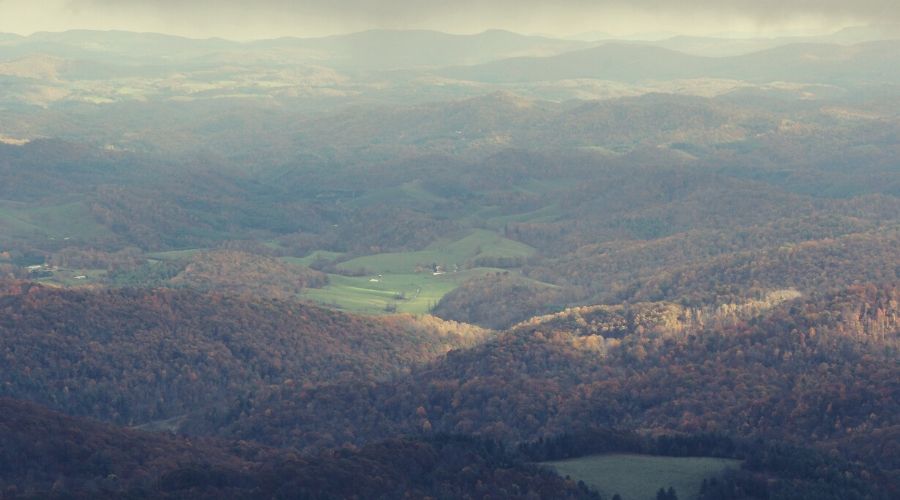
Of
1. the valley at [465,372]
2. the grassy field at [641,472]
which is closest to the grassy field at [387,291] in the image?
the valley at [465,372]

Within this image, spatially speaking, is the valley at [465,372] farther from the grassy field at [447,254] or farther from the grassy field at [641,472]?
the grassy field at [447,254]

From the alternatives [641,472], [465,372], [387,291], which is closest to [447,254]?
[387,291]

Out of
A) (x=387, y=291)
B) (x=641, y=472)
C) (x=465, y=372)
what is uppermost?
(x=641, y=472)

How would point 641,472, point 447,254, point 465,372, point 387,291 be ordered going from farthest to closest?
1. point 447,254
2. point 387,291
3. point 465,372
4. point 641,472

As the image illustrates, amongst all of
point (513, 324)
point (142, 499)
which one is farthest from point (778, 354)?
point (142, 499)

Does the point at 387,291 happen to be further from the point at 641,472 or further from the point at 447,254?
the point at 641,472
